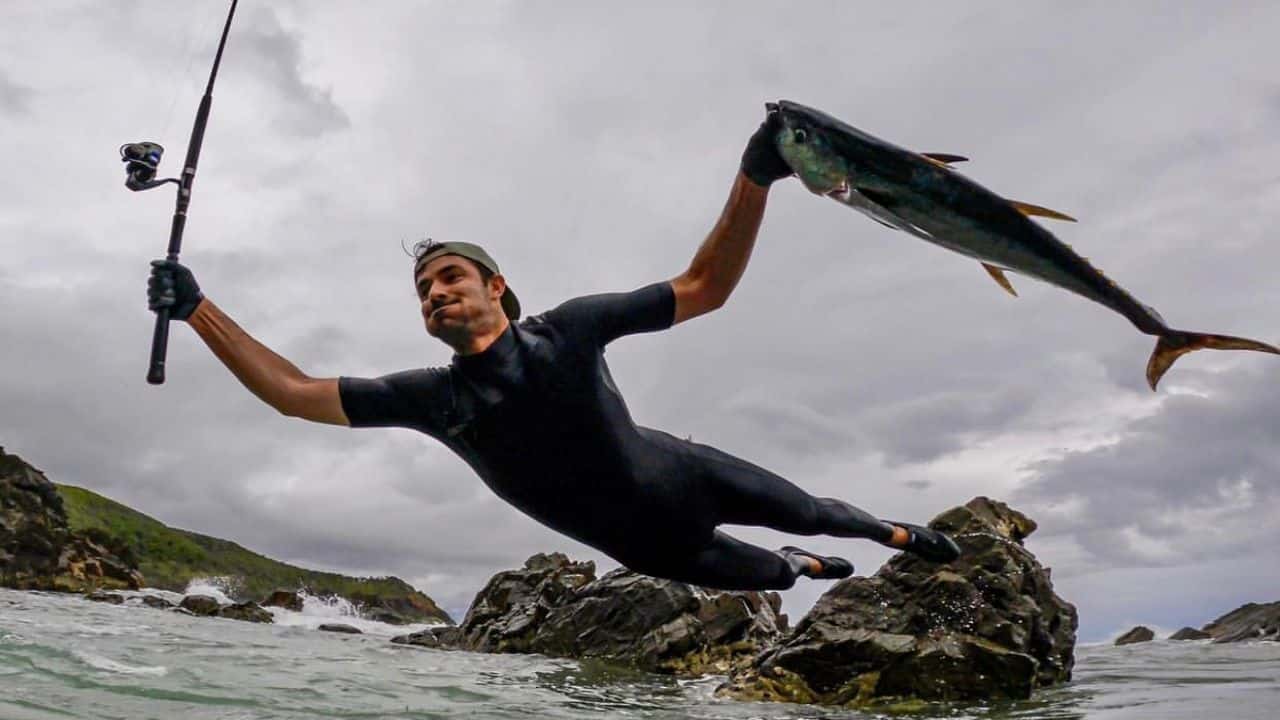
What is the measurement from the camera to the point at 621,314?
4945 millimetres

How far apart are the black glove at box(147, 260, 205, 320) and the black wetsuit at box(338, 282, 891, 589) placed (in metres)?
0.84

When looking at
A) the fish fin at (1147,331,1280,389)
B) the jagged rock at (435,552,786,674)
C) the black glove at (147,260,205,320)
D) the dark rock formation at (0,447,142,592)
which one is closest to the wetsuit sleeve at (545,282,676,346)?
the black glove at (147,260,205,320)

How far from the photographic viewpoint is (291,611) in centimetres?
4547

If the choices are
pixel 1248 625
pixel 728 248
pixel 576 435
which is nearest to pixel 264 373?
pixel 576 435

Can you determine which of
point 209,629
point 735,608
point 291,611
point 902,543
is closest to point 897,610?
point 735,608

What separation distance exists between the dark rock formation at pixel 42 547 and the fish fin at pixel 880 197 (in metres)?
51.4

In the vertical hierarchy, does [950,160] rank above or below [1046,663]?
above

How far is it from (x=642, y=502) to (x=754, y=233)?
1.48 meters

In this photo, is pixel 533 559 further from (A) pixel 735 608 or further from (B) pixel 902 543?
(B) pixel 902 543

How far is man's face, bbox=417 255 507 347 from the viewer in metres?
4.82

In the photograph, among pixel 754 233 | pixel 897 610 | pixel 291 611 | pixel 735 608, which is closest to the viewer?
pixel 754 233

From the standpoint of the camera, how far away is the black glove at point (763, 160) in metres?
4.39

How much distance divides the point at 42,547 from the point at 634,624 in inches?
1671

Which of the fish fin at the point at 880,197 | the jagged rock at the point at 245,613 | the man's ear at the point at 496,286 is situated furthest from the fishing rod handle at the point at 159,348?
the jagged rock at the point at 245,613
